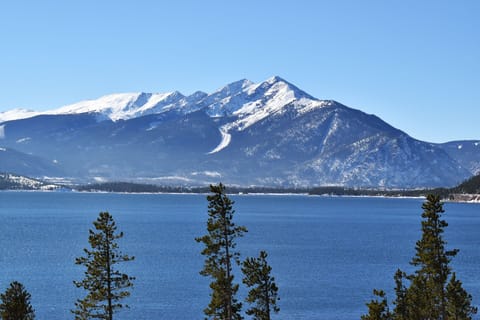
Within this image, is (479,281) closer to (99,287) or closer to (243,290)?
(243,290)

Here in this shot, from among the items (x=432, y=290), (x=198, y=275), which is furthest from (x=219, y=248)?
(x=198, y=275)

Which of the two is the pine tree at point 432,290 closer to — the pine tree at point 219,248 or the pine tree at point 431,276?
the pine tree at point 431,276

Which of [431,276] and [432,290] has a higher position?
[431,276]

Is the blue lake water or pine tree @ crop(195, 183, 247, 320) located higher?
pine tree @ crop(195, 183, 247, 320)

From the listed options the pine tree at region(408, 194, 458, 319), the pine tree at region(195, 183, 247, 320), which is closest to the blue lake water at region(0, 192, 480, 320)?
the pine tree at region(408, 194, 458, 319)

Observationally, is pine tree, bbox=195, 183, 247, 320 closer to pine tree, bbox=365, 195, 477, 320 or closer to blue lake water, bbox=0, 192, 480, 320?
pine tree, bbox=365, 195, 477, 320

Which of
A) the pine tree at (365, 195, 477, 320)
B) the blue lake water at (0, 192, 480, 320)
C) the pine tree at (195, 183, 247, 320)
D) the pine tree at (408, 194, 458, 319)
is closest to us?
the pine tree at (195, 183, 247, 320)

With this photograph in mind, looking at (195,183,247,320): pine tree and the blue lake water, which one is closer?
(195,183,247,320): pine tree

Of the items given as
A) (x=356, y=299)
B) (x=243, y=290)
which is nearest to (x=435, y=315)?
(x=356, y=299)

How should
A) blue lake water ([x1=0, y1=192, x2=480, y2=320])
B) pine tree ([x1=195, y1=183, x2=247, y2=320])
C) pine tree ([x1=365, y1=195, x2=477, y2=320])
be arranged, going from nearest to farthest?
1. pine tree ([x1=195, y1=183, x2=247, y2=320])
2. pine tree ([x1=365, y1=195, x2=477, y2=320])
3. blue lake water ([x1=0, y1=192, x2=480, y2=320])

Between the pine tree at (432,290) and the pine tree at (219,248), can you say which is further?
the pine tree at (432,290)

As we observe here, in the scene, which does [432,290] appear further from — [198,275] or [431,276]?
[198,275]

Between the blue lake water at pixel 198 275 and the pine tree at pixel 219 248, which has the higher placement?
the pine tree at pixel 219 248

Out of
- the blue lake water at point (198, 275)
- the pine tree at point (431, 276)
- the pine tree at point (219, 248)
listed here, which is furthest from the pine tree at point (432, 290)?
the blue lake water at point (198, 275)
